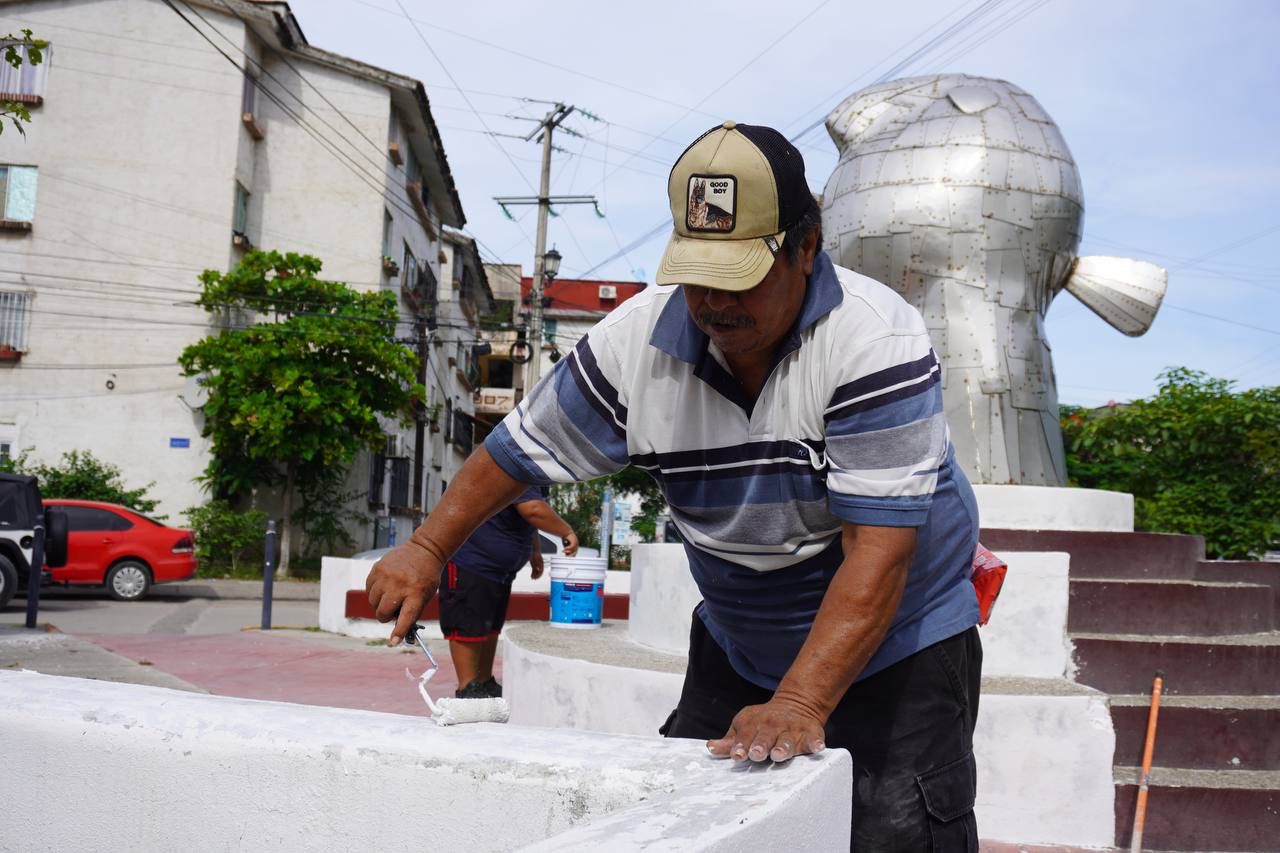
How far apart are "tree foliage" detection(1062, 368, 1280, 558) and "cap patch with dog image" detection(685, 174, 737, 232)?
31.5 ft

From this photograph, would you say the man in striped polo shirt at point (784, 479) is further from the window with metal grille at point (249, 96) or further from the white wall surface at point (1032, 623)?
the window with metal grille at point (249, 96)

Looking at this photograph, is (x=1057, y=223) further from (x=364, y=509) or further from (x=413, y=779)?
(x=364, y=509)

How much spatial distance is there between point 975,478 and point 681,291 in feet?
17.3

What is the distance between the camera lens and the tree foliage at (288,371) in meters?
18.8

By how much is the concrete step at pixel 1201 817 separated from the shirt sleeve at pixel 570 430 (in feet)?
9.87

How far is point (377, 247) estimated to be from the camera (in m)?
24.1

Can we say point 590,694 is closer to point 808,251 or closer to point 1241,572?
point 808,251

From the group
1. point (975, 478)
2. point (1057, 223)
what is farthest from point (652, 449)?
point (1057, 223)

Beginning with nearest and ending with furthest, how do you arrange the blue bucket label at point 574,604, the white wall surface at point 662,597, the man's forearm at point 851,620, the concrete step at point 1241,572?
1. the man's forearm at point 851,620
2. the white wall surface at point 662,597
3. the concrete step at point 1241,572
4. the blue bucket label at point 574,604

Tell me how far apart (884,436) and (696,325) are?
40 cm

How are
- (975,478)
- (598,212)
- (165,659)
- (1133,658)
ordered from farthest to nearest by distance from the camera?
(598,212) < (165,659) < (975,478) < (1133,658)

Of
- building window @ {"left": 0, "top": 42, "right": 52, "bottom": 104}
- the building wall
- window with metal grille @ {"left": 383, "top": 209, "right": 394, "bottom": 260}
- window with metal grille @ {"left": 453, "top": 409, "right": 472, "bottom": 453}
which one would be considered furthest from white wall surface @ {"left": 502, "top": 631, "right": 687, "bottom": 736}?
window with metal grille @ {"left": 453, "top": 409, "right": 472, "bottom": 453}

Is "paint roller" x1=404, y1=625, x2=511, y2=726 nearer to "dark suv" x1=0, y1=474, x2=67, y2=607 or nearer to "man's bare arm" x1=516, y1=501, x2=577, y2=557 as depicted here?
"man's bare arm" x1=516, y1=501, x2=577, y2=557

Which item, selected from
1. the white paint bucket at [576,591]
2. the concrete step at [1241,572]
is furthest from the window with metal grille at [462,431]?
the concrete step at [1241,572]
